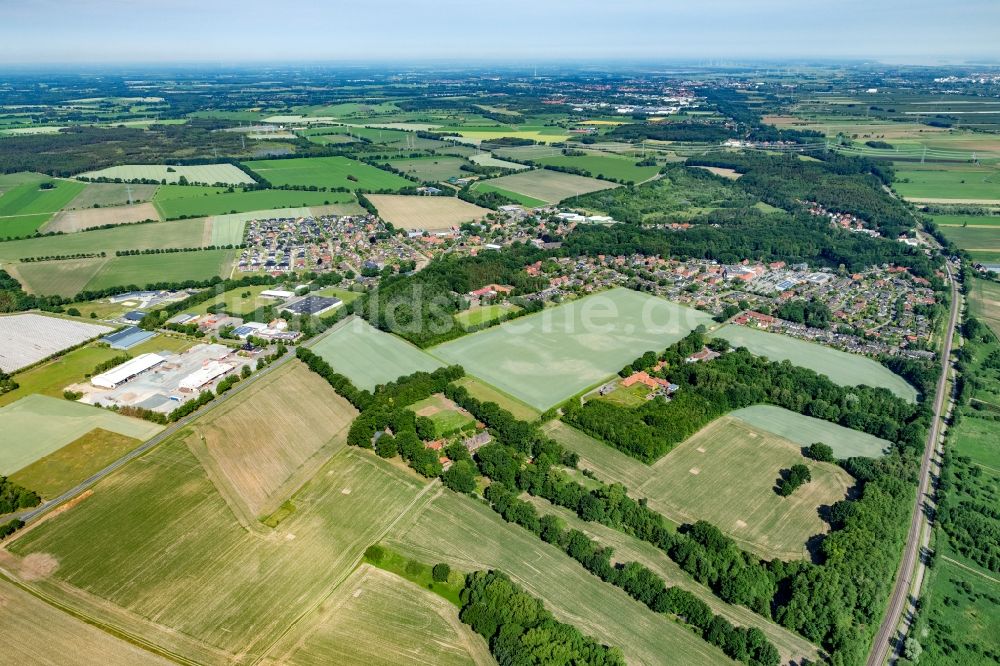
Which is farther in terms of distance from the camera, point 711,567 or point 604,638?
point 711,567

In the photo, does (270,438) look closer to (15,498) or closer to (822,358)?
(15,498)

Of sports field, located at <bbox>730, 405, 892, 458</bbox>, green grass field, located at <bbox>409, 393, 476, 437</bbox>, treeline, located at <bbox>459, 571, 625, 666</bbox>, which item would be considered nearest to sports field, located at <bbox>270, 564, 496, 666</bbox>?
treeline, located at <bbox>459, 571, 625, 666</bbox>

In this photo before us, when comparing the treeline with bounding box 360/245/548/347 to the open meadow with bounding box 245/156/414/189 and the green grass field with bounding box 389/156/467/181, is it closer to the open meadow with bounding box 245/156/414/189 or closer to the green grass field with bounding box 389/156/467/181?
the open meadow with bounding box 245/156/414/189

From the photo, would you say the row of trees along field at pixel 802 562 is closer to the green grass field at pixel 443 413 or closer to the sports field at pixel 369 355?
the green grass field at pixel 443 413

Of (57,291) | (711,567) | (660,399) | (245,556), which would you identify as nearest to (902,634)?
(711,567)

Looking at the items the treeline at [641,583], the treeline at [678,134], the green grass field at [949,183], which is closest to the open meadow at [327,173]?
the treeline at [678,134]

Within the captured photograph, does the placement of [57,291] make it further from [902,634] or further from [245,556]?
[902,634]

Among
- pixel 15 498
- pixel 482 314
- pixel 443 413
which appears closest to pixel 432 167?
pixel 482 314
